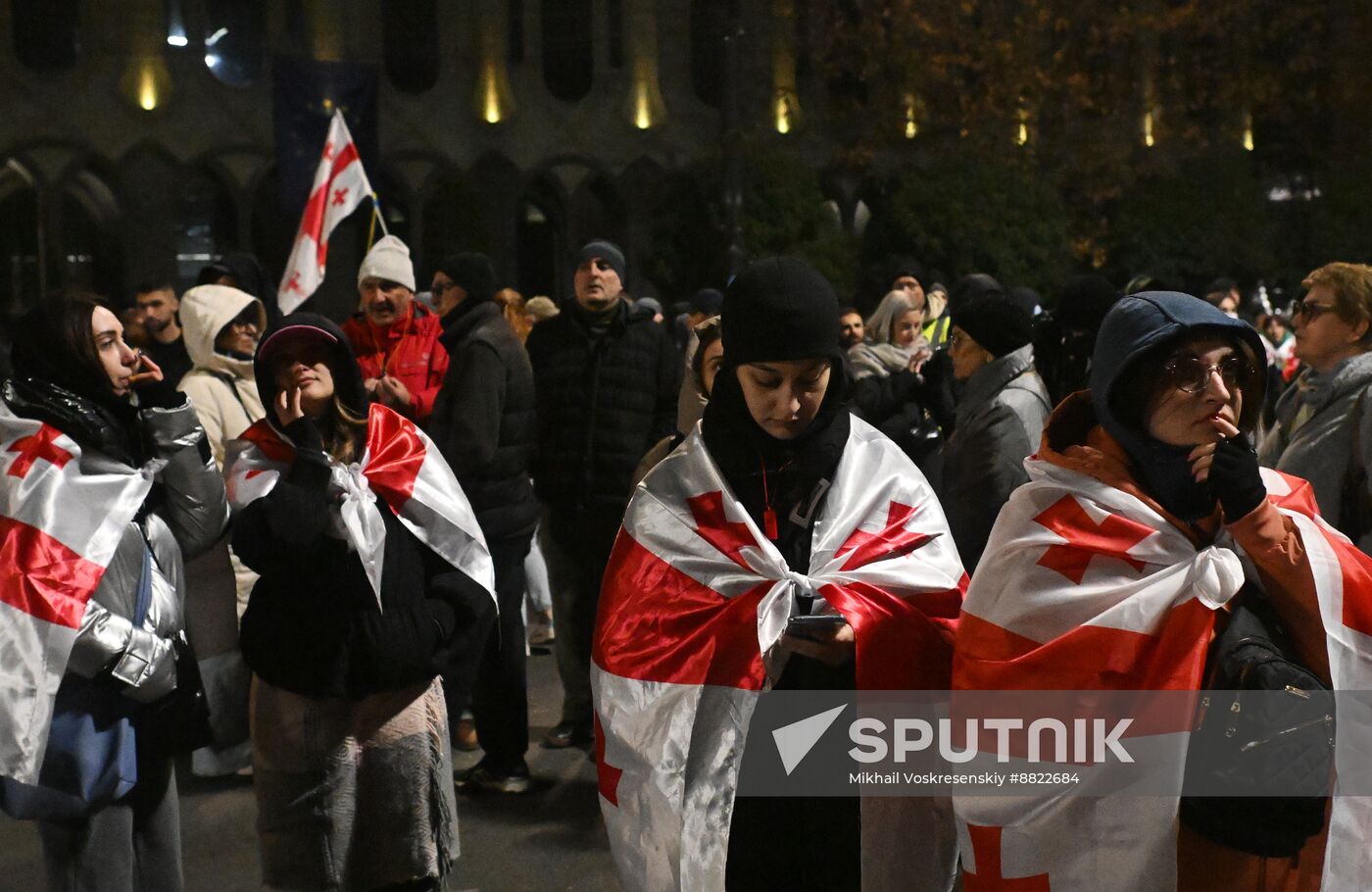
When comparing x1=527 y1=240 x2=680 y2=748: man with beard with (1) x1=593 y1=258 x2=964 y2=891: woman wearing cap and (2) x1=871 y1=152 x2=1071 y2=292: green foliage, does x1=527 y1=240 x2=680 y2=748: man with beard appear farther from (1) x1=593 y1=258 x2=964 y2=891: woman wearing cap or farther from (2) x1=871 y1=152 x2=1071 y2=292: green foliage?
(2) x1=871 y1=152 x2=1071 y2=292: green foliage

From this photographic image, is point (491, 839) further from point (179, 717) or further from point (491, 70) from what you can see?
point (491, 70)

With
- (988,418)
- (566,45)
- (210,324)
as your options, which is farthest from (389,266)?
(566,45)

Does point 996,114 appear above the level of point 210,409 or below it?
above

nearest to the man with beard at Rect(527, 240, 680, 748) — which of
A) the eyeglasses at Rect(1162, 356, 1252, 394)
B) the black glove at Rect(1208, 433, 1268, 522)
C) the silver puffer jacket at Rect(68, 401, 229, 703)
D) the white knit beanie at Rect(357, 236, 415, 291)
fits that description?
the white knit beanie at Rect(357, 236, 415, 291)

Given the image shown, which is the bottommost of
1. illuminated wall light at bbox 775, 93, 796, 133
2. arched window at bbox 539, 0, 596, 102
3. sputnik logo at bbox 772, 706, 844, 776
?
sputnik logo at bbox 772, 706, 844, 776

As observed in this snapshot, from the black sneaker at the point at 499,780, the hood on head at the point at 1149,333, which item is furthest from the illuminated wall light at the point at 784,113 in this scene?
the hood on head at the point at 1149,333

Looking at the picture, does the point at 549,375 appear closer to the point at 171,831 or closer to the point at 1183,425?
the point at 171,831

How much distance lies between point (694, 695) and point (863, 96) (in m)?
25.5

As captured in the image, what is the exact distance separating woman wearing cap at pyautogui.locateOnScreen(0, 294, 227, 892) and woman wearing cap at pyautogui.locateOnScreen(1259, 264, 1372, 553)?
12.6 feet

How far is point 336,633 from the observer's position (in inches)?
148

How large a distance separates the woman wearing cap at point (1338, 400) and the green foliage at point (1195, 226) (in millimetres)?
19825

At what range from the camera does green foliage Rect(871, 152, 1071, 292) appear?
2278 centimetres

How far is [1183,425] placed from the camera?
2.64 meters

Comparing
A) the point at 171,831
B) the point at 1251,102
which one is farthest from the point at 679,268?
the point at 171,831
